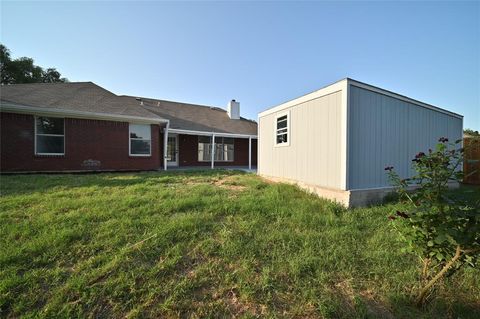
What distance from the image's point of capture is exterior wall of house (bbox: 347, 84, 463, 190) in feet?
17.9

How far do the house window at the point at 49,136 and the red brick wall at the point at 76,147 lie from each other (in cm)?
16

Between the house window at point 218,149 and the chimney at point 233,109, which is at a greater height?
the chimney at point 233,109

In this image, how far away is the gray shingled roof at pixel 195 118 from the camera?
1453cm

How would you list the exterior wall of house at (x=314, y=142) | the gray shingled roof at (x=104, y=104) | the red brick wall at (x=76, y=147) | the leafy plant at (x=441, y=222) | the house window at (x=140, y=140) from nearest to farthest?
the leafy plant at (x=441, y=222) → the exterior wall of house at (x=314, y=142) → the red brick wall at (x=76, y=147) → the gray shingled roof at (x=104, y=104) → the house window at (x=140, y=140)

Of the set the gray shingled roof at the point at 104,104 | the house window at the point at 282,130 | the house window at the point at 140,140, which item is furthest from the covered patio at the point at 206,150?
Answer: the house window at the point at 282,130

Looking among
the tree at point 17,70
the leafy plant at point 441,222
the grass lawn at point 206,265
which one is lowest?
the grass lawn at point 206,265

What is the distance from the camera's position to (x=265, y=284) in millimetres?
2514

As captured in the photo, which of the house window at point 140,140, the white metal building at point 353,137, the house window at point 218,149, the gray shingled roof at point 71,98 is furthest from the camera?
the house window at point 218,149

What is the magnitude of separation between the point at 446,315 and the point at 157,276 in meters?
2.88

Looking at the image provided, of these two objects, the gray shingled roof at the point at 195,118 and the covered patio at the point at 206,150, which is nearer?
the gray shingled roof at the point at 195,118

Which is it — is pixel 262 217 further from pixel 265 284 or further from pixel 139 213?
pixel 139 213

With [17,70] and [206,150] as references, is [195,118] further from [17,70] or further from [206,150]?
[17,70]

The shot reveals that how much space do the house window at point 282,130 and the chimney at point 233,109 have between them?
10.3 m

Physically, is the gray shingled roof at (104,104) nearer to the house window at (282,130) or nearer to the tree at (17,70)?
the house window at (282,130)
